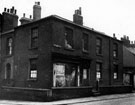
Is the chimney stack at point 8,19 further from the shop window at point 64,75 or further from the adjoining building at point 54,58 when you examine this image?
the shop window at point 64,75

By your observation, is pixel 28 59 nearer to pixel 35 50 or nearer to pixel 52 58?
pixel 35 50

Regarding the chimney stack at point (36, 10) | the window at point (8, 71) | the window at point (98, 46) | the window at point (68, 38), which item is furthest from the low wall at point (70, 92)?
the chimney stack at point (36, 10)

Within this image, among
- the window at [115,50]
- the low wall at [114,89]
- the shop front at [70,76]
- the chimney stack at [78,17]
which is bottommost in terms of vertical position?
the low wall at [114,89]

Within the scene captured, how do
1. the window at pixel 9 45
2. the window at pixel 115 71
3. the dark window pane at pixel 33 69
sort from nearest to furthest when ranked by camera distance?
the dark window pane at pixel 33 69
the window at pixel 9 45
the window at pixel 115 71

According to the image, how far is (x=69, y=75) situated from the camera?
21.2 m

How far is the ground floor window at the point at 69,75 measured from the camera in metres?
19.7

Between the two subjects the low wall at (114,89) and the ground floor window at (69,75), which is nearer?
the ground floor window at (69,75)

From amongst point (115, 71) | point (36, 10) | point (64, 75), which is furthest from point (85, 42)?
point (115, 71)

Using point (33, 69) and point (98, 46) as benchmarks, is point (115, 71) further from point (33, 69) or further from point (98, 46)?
point (33, 69)

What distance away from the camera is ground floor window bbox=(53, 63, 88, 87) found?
19.7 m

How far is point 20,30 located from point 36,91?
8.15 metres

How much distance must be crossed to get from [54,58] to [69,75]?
2994mm

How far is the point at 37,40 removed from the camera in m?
20.6

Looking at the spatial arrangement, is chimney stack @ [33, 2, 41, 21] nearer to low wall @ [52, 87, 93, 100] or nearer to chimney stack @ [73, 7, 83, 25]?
chimney stack @ [73, 7, 83, 25]
